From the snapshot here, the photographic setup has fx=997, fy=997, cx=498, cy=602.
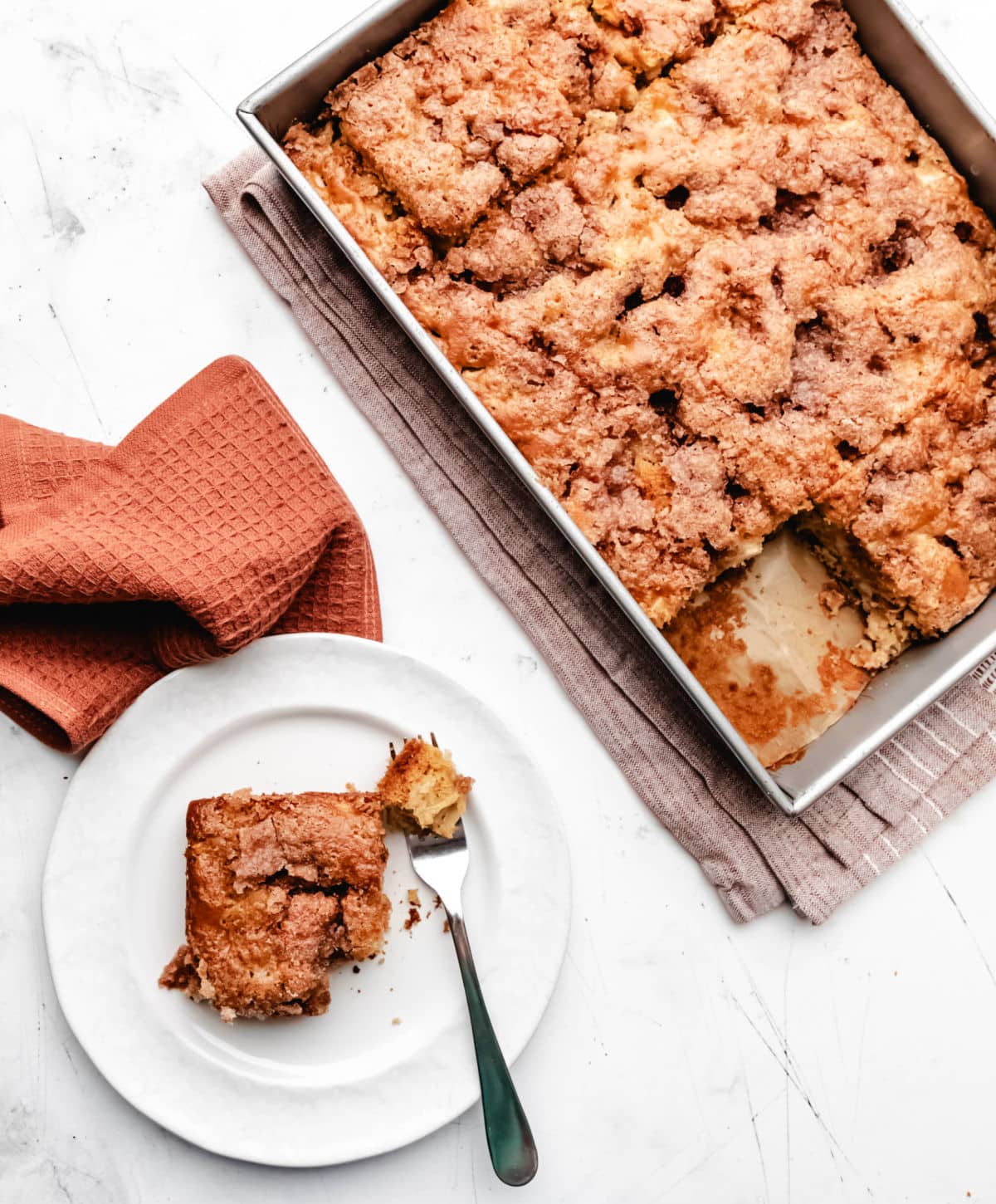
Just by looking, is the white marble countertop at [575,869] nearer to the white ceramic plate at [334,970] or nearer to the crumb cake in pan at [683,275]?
the white ceramic plate at [334,970]

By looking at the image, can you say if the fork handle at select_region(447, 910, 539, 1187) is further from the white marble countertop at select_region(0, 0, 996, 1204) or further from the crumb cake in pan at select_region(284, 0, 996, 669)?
the crumb cake in pan at select_region(284, 0, 996, 669)

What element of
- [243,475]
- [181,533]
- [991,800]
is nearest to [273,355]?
[243,475]

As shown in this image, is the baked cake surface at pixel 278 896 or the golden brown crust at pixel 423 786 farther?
the golden brown crust at pixel 423 786

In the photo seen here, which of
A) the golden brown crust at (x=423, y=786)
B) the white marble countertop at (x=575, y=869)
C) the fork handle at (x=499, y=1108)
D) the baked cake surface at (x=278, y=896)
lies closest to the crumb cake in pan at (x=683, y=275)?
the white marble countertop at (x=575, y=869)

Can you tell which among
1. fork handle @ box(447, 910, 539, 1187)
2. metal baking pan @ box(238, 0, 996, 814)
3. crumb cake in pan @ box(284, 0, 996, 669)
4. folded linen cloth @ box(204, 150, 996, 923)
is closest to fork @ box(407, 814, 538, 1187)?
fork handle @ box(447, 910, 539, 1187)

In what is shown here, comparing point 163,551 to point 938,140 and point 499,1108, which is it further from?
point 938,140
